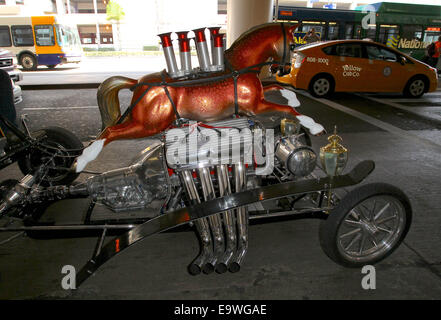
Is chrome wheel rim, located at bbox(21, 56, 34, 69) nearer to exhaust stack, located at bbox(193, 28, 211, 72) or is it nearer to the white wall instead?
the white wall

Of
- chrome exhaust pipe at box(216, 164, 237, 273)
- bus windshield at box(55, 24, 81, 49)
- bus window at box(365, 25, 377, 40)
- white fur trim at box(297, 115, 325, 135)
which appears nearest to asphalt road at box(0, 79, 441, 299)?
chrome exhaust pipe at box(216, 164, 237, 273)

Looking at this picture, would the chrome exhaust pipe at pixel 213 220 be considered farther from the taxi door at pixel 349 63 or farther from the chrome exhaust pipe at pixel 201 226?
the taxi door at pixel 349 63

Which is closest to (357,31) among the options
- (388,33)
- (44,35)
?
(388,33)

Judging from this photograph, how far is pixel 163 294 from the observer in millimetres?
2254

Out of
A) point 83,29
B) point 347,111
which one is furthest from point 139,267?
point 83,29

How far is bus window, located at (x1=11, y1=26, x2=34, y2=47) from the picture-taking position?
62.6 ft

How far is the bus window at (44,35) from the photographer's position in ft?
60.4

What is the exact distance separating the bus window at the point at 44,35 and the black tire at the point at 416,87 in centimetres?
1816

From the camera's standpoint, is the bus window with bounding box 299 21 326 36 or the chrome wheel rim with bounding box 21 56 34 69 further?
the chrome wheel rim with bounding box 21 56 34 69

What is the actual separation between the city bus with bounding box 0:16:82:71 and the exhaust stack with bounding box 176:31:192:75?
62.5ft

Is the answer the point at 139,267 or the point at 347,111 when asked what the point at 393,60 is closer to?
the point at 347,111

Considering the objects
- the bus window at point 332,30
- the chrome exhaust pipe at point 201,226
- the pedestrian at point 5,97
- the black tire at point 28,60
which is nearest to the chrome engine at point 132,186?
the chrome exhaust pipe at point 201,226

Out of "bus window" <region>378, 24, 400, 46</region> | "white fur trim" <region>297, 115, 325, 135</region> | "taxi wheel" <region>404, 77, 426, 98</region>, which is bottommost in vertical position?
"taxi wheel" <region>404, 77, 426, 98</region>
